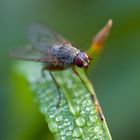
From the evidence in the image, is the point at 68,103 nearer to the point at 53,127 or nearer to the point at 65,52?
the point at 53,127

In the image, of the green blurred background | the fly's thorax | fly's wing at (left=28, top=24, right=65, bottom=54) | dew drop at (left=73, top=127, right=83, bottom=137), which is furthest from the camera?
fly's wing at (left=28, top=24, right=65, bottom=54)

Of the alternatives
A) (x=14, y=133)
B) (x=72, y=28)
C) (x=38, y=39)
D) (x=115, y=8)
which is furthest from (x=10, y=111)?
(x=115, y=8)

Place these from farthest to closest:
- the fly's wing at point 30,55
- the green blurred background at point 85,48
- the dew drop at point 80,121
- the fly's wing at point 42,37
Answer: the fly's wing at point 42,37 → the green blurred background at point 85,48 → the fly's wing at point 30,55 → the dew drop at point 80,121

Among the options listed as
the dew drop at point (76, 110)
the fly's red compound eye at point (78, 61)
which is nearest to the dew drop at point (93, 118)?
the dew drop at point (76, 110)

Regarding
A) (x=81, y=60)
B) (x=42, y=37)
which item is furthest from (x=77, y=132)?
(x=42, y=37)

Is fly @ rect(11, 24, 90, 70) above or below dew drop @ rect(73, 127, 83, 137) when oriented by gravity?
above

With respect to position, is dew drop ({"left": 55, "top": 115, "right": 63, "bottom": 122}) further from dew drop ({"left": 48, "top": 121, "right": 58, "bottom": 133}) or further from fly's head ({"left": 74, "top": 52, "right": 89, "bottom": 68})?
fly's head ({"left": 74, "top": 52, "right": 89, "bottom": 68})

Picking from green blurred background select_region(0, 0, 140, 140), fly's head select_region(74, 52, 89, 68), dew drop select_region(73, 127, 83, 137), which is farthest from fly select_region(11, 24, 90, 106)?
dew drop select_region(73, 127, 83, 137)

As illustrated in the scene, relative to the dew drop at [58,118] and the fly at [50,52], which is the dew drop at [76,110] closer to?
the dew drop at [58,118]
